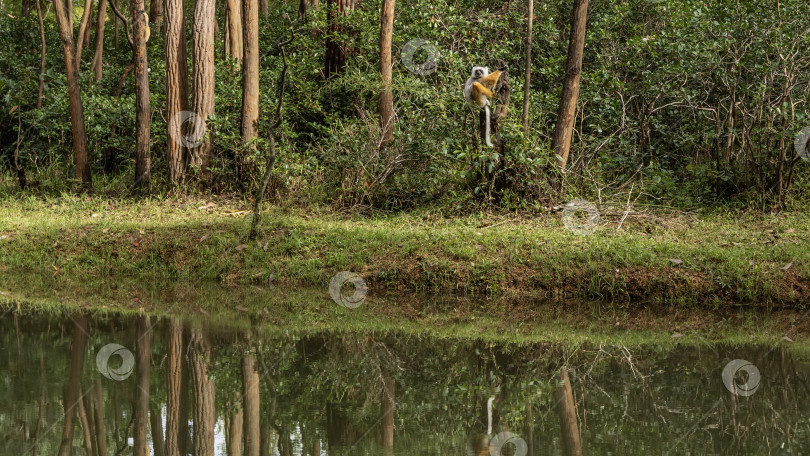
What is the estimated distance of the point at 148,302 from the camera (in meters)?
7.55

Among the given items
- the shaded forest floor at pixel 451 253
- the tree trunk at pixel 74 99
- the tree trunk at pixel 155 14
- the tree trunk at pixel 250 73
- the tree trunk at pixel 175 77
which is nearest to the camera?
the shaded forest floor at pixel 451 253

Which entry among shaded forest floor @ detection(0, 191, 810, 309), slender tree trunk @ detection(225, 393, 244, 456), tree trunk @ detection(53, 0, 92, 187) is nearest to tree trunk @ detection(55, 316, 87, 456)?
slender tree trunk @ detection(225, 393, 244, 456)

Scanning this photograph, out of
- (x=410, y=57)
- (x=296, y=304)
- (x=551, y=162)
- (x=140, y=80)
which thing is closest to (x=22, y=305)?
(x=296, y=304)

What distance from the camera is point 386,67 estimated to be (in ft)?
36.0

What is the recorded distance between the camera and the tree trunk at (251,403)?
13.5 ft

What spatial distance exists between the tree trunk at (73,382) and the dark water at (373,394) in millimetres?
17

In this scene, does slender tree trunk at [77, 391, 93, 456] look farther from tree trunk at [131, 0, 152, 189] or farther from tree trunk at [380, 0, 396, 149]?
tree trunk at [131, 0, 152, 189]

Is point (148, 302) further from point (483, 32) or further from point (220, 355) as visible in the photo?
point (483, 32)

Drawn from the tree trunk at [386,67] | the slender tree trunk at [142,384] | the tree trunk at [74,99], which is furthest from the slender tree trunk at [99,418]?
the tree trunk at [74,99]

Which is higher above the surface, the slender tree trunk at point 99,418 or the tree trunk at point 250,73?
the tree trunk at point 250,73

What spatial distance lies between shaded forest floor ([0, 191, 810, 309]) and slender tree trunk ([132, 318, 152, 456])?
1.80 m

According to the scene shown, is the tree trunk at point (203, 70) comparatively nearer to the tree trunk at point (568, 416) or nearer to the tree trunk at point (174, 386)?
the tree trunk at point (174, 386)

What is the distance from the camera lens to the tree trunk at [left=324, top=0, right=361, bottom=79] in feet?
39.8

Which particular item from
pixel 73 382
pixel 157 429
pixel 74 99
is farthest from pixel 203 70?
pixel 157 429
